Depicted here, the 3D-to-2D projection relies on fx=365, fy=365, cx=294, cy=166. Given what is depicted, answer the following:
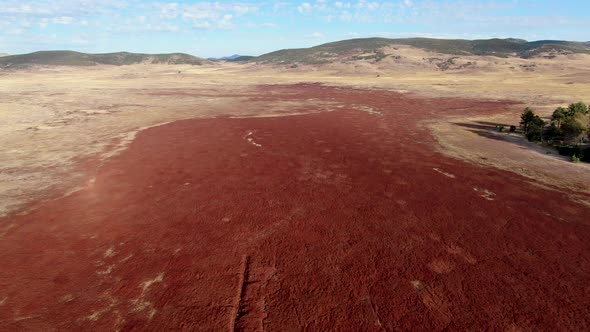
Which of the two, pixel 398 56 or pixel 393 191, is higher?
pixel 398 56

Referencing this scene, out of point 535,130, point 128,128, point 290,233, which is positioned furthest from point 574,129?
point 128,128

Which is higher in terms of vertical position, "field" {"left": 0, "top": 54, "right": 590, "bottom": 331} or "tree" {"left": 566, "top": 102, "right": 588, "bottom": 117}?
"tree" {"left": 566, "top": 102, "right": 588, "bottom": 117}

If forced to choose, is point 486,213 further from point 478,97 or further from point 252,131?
point 478,97

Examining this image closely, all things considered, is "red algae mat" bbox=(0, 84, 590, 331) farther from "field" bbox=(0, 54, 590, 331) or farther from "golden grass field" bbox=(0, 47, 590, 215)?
"golden grass field" bbox=(0, 47, 590, 215)

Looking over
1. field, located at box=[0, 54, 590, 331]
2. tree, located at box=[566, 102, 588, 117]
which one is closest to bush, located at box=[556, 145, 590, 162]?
field, located at box=[0, 54, 590, 331]

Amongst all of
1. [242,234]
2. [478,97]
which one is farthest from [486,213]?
[478,97]

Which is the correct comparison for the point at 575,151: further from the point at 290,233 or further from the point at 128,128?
the point at 128,128

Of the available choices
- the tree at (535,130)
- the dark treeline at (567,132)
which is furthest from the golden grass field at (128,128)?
the dark treeline at (567,132)
